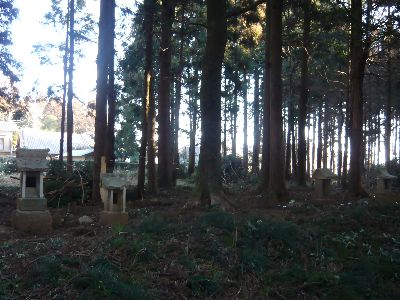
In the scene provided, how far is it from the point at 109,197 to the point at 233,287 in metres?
4.84

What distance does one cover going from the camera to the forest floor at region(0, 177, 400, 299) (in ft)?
21.2

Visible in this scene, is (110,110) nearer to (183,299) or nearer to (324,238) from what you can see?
(324,238)

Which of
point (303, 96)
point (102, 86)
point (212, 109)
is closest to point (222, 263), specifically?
point (212, 109)

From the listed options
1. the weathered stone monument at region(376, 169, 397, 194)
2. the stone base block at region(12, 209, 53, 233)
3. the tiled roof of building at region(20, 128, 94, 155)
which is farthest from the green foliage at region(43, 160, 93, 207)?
the tiled roof of building at region(20, 128, 94, 155)

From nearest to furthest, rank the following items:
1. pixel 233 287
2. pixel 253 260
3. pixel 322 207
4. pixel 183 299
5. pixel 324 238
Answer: pixel 183 299 → pixel 233 287 → pixel 253 260 → pixel 324 238 → pixel 322 207

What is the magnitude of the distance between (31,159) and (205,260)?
531 cm

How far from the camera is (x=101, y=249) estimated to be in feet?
25.4

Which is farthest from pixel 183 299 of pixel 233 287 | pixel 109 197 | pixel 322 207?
pixel 322 207

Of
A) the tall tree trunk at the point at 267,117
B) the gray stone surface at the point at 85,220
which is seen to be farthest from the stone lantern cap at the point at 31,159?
the tall tree trunk at the point at 267,117

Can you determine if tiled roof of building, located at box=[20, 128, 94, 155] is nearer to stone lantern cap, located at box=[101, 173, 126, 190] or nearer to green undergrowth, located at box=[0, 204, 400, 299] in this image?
stone lantern cap, located at box=[101, 173, 126, 190]

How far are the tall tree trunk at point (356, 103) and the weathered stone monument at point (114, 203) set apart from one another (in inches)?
336

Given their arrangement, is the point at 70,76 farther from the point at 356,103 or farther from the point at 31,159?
the point at 356,103

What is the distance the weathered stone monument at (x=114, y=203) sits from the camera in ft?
35.8

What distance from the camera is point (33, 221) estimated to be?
33.4 ft
